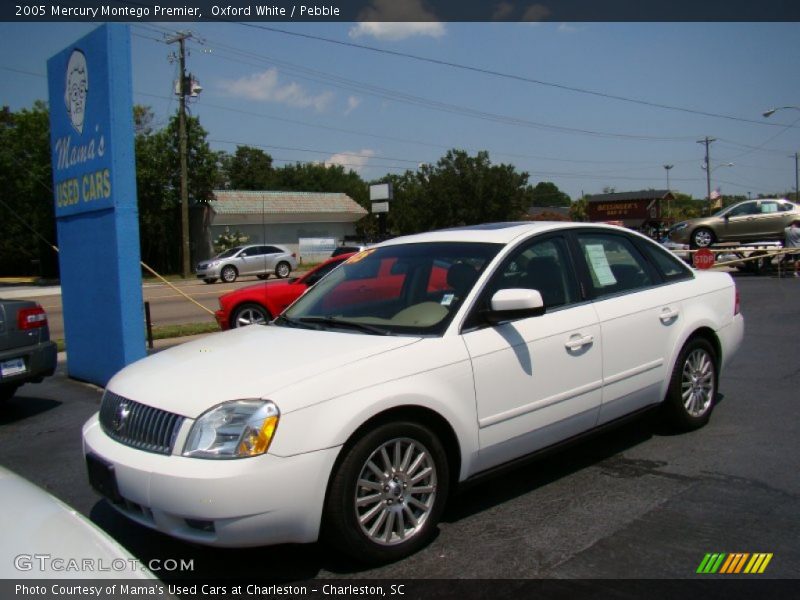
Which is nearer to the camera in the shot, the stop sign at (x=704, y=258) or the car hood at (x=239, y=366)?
the car hood at (x=239, y=366)

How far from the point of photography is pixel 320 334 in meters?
4.09

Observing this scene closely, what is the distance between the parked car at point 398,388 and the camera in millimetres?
3191

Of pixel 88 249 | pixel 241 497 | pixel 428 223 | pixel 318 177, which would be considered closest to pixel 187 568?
pixel 241 497

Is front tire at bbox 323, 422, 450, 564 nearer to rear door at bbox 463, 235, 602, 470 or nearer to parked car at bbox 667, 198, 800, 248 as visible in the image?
rear door at bbox 463, 235, 602, 470

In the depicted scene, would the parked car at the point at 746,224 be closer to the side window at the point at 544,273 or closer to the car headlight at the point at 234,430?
the side window at the point at 544,273

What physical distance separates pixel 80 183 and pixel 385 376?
6299mm

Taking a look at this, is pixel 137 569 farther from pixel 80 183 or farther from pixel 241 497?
pixel 80 183

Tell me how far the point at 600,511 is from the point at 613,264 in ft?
5.97

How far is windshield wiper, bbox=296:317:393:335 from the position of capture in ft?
13.1

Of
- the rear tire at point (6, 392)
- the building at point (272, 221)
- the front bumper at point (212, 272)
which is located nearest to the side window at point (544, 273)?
the rear tire at point (6, 392)

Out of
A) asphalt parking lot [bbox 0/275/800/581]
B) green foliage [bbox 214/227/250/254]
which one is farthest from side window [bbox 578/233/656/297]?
green foliage [bbox 214/227/250/254]

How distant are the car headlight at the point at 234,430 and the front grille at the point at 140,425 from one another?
0.14 metres

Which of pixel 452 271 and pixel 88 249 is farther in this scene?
pixel 88 249

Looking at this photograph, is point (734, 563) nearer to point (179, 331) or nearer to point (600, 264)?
point (600, 264)
